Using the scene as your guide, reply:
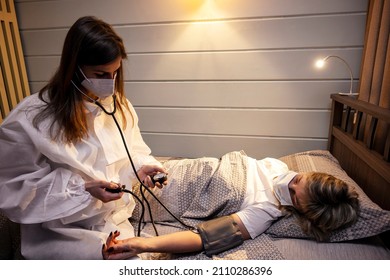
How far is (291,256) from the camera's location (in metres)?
1.00

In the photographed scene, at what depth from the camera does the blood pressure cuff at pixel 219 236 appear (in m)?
1.02

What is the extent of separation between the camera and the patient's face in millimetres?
1077

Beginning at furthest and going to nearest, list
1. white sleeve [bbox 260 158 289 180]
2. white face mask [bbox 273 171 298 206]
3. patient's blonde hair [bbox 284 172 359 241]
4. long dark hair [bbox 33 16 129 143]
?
white sleeve [bbox 260 158 289 180], white face mask [bbox 273 171 298 206], patient's blonde hair [bbox 284 172 359 241], long dark hair [bbox 33 16 129 143]

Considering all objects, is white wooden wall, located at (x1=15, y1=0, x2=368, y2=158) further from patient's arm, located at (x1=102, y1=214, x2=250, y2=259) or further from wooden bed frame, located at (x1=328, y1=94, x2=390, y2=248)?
patient's arm, located at (x1=102, y1=214, x2=250, y2=259)

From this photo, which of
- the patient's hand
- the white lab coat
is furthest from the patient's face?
the white lab coat

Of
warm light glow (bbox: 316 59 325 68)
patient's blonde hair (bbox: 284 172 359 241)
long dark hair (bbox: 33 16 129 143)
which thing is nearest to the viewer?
long dark hair (bbox: 33 16 129 143)

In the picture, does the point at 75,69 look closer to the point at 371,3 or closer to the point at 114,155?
the point at 114,155

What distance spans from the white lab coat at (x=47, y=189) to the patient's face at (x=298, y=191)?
0.74 m

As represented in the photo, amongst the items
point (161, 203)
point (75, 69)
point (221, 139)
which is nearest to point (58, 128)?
point (75, 69)

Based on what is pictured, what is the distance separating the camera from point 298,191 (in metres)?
1.09

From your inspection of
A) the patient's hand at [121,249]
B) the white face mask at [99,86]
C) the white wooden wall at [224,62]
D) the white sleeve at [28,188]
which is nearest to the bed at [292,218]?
the patient's hand at [121,249]

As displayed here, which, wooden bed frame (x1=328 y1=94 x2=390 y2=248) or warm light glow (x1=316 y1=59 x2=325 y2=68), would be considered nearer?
wooden bed frame (x1=328 y1=94 x2=390 y2=248)

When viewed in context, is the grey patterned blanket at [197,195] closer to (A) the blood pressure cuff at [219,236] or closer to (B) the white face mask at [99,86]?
(A) the blood pressure cuff at [219,236]

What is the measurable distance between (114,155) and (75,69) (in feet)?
1.17
